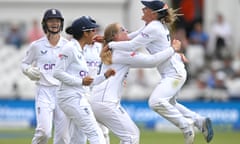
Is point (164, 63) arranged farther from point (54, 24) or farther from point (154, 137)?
point (154, 137)

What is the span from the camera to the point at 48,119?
45.1ft

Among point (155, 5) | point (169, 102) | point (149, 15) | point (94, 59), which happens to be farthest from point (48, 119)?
point (155, 5)

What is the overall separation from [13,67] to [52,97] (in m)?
12.3

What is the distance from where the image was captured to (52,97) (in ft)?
46.1

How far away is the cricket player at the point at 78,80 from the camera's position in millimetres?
12445

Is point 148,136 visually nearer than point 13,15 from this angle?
Yes

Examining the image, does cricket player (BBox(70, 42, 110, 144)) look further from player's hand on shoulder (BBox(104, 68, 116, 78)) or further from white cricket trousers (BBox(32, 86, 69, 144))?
player's hand on shoulder (BBox(104, 68, 116, 78))

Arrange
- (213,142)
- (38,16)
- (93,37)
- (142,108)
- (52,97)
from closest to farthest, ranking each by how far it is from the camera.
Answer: (93,37), (52,97), (213,142), (142,108), (38,16)

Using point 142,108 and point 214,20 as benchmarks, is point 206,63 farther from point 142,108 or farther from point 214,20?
point 142,108

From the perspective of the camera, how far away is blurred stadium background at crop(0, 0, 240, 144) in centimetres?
2344

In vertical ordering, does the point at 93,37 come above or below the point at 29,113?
above

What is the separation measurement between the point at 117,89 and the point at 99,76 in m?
0.51

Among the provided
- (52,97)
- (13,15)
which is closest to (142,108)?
(13,15)

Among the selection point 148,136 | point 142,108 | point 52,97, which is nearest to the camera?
point 52,97
